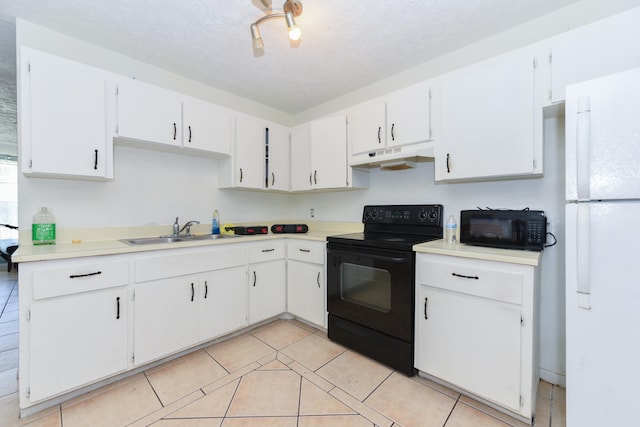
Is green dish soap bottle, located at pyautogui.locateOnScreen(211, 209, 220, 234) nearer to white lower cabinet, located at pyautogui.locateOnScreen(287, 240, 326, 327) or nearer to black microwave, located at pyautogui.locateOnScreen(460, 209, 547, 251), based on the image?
white lower cabinet, located at pyautogui.locateOnScreen(287, 240, 326, 327)

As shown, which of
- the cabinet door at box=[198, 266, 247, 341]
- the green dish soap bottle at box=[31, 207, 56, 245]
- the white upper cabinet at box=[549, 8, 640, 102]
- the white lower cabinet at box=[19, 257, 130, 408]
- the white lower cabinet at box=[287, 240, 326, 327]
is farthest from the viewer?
the white lower cabinet at box=[287, 240, 326, 327]

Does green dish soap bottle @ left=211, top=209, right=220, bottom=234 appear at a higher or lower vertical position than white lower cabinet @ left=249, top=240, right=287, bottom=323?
higher

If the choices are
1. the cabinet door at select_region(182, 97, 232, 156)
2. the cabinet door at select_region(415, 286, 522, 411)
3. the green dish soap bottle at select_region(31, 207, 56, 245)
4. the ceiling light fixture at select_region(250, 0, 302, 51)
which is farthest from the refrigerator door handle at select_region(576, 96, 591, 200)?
the green dish soap bottle at select_region(31, 207, 56, 245)

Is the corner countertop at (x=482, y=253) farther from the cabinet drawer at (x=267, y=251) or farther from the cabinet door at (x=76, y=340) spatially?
the cabinet door at (x=76, y=340)

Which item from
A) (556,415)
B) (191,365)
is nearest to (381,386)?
(556,415)

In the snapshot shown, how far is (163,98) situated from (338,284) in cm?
209

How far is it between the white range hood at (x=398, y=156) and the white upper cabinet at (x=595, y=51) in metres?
0.76

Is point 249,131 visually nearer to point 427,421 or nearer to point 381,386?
point 381,386

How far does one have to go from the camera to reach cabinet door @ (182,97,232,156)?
91.1 inches

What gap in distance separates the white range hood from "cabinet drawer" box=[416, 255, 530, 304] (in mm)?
771

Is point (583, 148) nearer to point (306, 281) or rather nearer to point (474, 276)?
point (474, 276)

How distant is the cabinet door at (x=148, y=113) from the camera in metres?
1.97

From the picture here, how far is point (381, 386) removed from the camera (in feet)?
5.75

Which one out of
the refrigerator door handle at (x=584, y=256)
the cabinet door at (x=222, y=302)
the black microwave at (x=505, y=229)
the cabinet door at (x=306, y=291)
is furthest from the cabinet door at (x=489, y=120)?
the cabinet door at (x=222, y=302)
